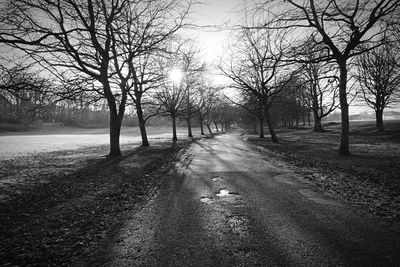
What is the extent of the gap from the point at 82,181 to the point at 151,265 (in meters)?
5.92

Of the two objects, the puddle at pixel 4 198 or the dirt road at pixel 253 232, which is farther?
the puddle at pixel 4 198

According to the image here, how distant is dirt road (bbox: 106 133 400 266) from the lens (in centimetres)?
289

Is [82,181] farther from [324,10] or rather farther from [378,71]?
[378,71]

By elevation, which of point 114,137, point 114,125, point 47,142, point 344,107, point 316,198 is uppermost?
point 344,107

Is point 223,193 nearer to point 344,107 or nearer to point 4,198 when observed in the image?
point 4,198

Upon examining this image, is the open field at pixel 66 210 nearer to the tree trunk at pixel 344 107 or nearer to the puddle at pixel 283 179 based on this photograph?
the puddle at pixel 283 179

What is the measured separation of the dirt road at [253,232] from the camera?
2891 millimetres

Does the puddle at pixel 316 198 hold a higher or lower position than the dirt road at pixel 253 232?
lower

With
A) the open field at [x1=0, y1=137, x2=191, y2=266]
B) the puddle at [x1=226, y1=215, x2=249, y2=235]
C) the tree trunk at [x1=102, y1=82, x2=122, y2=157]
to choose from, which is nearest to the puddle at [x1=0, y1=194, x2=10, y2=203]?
the open field at [x1=0, y1=137, x2=191, y2=266]

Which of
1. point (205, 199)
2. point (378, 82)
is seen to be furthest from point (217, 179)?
Answer: point (378, 82)

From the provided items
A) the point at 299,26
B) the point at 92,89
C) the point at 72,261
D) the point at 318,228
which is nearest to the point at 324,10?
the point at 299,26

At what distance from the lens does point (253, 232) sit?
11.8 feet

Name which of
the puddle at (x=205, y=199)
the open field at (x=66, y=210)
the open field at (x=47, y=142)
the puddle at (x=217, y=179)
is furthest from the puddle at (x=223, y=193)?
the open field at (x=47, y=142)

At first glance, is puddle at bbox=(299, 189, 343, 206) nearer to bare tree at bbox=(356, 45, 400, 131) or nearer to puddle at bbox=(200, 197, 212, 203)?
puddle at bbox=(200, 197, 212, 203)
